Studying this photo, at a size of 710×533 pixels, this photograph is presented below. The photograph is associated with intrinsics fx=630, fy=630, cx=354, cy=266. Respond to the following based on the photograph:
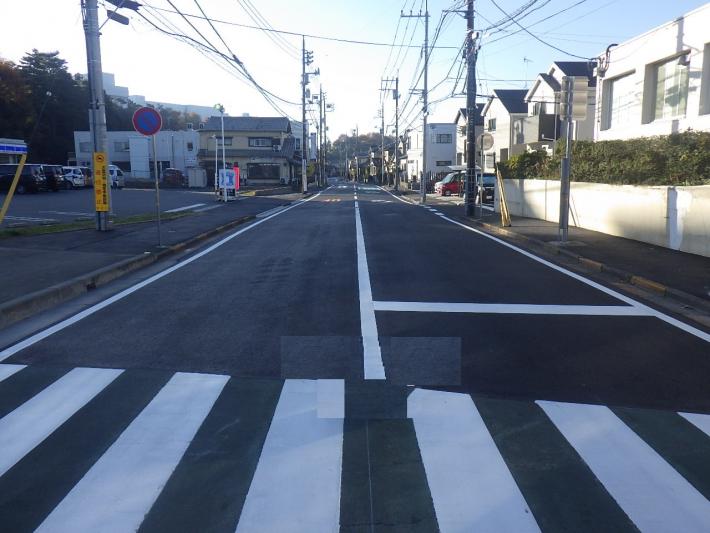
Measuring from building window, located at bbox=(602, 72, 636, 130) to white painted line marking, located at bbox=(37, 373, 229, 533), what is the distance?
21.2 metres

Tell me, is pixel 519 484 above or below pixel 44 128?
below

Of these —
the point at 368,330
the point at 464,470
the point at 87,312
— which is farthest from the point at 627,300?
the point at 87,312

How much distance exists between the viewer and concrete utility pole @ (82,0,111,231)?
1616 cm

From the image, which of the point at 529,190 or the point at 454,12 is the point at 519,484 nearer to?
the point at 529,190

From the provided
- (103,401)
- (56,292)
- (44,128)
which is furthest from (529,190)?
(44,128)

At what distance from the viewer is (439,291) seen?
959 centimetres

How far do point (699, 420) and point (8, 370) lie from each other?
609cm

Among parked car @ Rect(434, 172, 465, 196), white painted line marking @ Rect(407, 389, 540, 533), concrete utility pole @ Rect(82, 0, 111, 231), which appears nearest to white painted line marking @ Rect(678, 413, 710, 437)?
white painted line marking @ Rect(407, 389, 540, 533)

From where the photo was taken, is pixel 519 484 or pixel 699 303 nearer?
pixel 519 484

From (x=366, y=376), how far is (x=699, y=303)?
Answer: 5.41 m

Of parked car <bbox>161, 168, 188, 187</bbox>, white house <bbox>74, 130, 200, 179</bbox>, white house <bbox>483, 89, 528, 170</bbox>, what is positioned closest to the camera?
white house <bbox>483, 89, 528, 170</bbox>

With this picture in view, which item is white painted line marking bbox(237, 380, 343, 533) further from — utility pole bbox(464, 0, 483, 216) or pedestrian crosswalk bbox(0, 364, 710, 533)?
utility pole bbox(464, 0, 483, 216)

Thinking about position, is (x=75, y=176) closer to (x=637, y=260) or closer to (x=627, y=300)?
(x=637, y=260)

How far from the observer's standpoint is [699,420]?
194 inches
